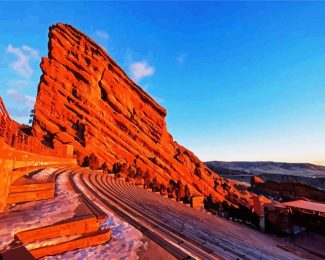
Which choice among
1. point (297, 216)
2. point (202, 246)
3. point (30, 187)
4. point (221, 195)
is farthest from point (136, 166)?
point (202, 246)

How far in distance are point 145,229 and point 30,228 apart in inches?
105

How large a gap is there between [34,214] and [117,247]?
8.31 feet

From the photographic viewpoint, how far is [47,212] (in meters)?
5.57

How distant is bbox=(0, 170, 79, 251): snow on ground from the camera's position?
425 centimetres

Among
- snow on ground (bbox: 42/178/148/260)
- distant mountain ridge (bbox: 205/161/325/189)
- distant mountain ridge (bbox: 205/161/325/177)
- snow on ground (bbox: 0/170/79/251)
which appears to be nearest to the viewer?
snow on ground (bbox: 42/178/148/260)

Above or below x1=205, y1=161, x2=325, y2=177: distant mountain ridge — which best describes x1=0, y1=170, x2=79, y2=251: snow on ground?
below

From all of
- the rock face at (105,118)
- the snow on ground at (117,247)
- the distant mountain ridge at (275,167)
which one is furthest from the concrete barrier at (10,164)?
the distant mountain ridge at (275,167)

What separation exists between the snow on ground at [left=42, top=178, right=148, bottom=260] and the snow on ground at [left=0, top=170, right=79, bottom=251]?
1.01m

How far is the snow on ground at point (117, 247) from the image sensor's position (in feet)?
12.8

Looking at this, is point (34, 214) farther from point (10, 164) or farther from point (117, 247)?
point (117, 247)

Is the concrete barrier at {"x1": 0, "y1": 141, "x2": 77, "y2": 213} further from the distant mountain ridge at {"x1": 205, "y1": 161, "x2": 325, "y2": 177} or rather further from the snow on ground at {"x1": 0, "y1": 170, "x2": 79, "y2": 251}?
the distant mountain ridge at {"x1": 205, "y1": 161, "x2": 325, "y2": 177}

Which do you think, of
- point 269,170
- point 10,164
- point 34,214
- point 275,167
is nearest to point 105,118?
point 10,164

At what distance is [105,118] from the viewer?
3666cm

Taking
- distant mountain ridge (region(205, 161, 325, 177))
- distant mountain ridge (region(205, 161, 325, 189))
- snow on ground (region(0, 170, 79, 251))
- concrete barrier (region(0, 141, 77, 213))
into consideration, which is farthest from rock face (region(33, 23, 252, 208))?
distant mountain ridge (region(205, 161, 325, 177))
